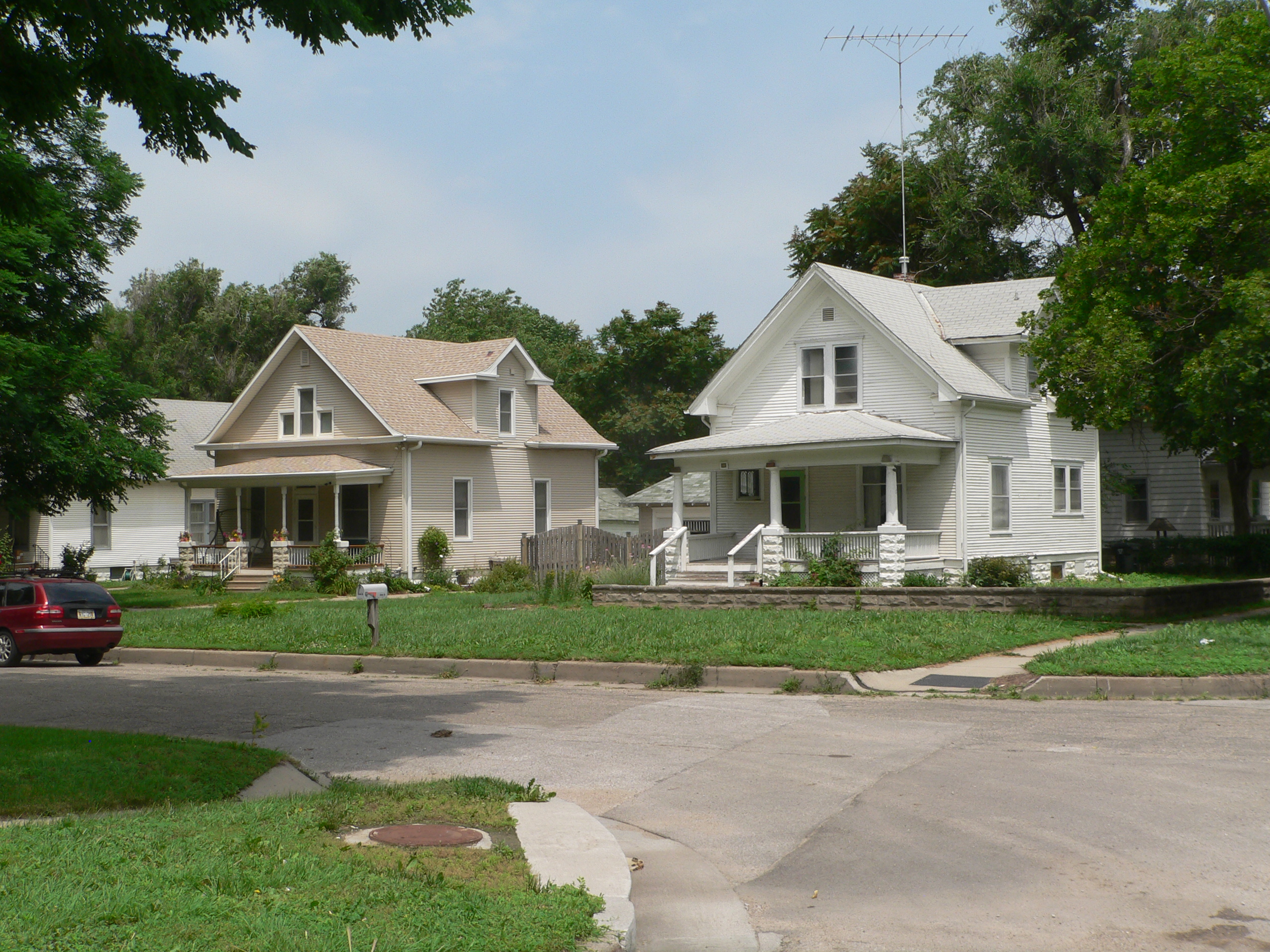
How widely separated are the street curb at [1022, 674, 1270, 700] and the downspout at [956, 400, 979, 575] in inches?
565

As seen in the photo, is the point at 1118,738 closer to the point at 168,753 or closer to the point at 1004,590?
the point at 168,753

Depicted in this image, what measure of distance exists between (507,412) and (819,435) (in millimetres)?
14369

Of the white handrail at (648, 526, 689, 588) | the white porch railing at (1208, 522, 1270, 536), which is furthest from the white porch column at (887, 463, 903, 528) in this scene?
the white porch railing at (1208, 522, 1270, 536)

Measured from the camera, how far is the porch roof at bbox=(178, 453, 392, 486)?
34.1m

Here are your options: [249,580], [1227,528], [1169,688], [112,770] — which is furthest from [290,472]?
[1227,528]

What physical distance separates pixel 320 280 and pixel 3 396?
1740 inches

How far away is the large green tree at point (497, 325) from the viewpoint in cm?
7262

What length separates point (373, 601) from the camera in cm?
1800

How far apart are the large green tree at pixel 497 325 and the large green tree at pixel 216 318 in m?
8.39

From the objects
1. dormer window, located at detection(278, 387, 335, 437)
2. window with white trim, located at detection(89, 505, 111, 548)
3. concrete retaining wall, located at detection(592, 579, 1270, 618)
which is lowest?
concrete retaining wall, located at detection(592, 579, 1270, 618)

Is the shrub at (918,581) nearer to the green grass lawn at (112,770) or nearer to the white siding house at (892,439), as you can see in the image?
the white siding house at (892,439)

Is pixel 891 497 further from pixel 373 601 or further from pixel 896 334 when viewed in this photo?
pixel 373 601

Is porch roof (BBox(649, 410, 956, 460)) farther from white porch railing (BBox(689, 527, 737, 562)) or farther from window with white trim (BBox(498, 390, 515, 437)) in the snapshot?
window with white trim (BBox(498, 390, 515, 437))

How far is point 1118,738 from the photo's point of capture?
1048cm
